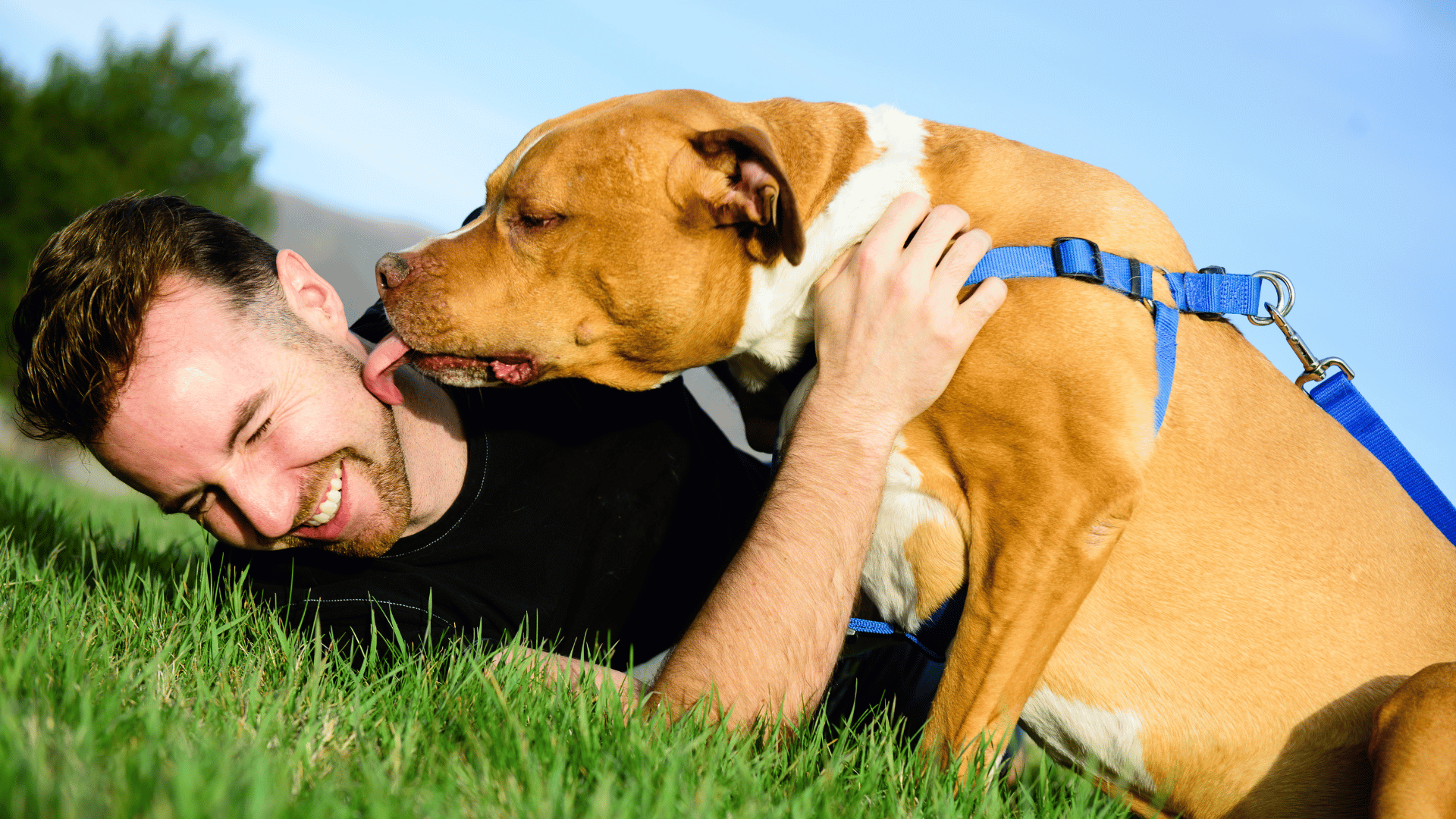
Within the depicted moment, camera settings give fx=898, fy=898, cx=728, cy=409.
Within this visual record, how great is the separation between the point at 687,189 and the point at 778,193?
0.29m

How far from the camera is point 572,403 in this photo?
11.3 feet

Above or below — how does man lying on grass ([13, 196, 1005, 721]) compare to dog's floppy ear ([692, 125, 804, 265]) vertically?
below

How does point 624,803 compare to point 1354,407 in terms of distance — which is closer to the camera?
point 624,803

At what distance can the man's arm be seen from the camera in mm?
2348

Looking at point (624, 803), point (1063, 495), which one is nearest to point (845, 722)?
point (1063, 495)

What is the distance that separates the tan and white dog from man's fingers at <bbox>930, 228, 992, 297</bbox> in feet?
0.43

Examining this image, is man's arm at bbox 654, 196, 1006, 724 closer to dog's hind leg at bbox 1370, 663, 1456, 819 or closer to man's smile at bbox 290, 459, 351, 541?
man's smile at bbox 290, 459, 351, 541

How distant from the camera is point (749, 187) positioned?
248 cm

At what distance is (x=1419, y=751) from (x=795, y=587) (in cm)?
148

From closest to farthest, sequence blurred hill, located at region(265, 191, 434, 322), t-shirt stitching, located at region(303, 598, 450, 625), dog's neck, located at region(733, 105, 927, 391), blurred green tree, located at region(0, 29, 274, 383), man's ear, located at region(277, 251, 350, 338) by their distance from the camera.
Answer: dog's neck, located at region(733, 105, 927, 391) < t-shirt stitching, located at region(303, 598, 450, 625) < man's ear, located at region(277, 251, 350, 338) < blurred green tree, located at region(0, 29, 274, 383) < blurred hill, located at region(265, 191, 434, 322)

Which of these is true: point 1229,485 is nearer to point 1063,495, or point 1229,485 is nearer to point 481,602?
point 1063,495

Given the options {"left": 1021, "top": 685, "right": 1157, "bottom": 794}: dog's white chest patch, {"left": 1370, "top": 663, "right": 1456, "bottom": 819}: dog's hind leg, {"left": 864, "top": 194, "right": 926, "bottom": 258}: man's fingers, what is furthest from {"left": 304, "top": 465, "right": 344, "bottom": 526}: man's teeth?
{"left": 1370, "top": 663, "right": 1456, "bottom": 819}: dog's hind leg

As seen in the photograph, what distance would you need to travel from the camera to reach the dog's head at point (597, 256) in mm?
2531

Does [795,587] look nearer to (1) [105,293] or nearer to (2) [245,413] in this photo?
(2) [245,413]
